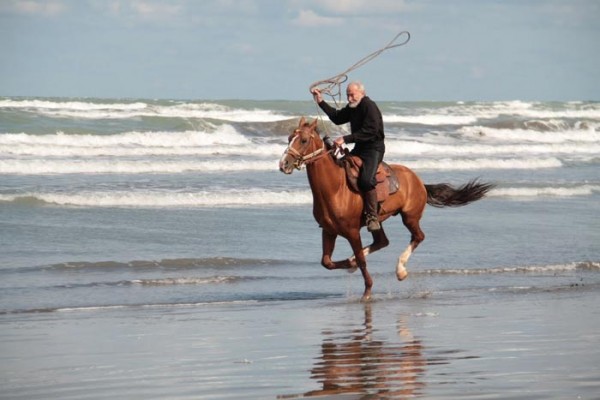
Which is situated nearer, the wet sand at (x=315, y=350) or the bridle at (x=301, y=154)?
the wet sand at (x=315, y=350)

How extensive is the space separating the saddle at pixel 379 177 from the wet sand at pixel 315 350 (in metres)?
1.22

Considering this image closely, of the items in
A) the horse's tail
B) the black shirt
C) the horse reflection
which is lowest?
the horse reflection

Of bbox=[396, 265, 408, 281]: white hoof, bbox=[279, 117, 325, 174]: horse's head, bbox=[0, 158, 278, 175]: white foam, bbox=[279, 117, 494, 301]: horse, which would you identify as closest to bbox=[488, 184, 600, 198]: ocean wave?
bbox=[0, 158, 278, 175]: white foam

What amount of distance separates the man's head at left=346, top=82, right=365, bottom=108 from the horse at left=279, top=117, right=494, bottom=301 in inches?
24.6

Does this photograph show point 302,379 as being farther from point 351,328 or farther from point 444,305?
point 444,305

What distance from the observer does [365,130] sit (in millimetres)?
12133

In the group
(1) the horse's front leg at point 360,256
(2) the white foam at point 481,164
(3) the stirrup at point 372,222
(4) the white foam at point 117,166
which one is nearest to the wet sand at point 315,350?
(1) the horse's front leg at point 360,256

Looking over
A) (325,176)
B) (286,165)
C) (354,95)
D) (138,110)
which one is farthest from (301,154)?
(138,110)

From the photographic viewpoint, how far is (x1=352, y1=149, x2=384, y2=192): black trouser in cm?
1219

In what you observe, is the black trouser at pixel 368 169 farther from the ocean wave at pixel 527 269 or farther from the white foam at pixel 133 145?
the white foam at pixel 133 145

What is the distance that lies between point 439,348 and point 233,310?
321cm

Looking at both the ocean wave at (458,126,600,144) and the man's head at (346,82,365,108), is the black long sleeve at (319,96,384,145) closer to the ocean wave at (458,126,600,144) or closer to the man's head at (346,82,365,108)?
the man's head at (346,82,365,108)

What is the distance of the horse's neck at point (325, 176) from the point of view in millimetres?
11812

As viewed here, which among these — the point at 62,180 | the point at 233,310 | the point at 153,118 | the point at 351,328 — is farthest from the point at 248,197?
the point at 153,118
